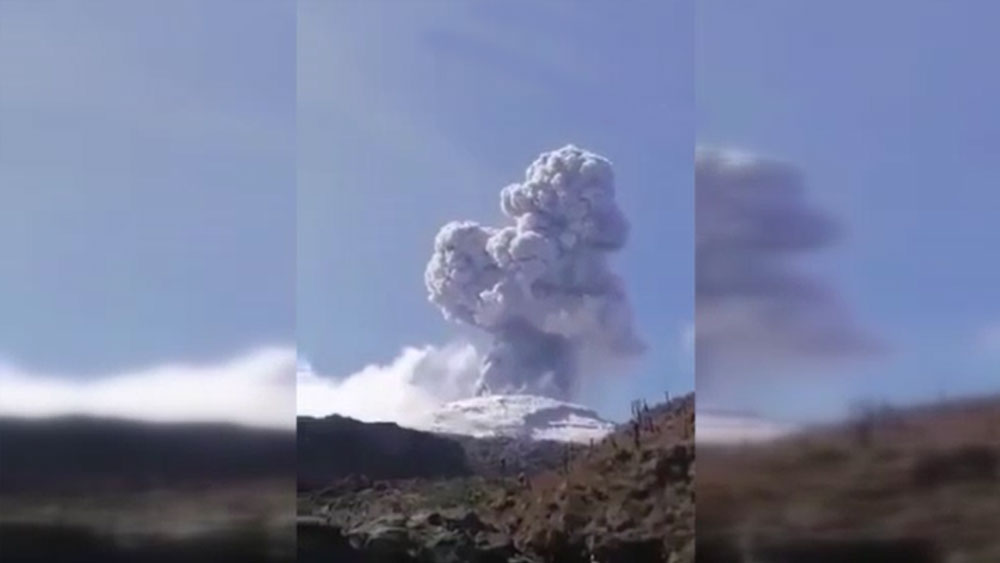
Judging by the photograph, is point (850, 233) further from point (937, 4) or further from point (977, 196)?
point (937, 4)

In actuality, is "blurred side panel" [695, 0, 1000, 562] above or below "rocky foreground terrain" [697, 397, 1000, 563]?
above

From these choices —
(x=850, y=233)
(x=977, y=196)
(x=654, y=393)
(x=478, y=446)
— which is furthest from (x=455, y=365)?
(x=977, y=196)

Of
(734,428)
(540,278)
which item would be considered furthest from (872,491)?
(540,278)

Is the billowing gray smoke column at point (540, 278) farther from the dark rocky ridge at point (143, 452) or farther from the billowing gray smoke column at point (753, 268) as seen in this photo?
the dark rocky ridge at point (143, 452)

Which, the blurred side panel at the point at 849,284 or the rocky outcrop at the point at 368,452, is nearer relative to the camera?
the blurred side panel at the point at 849,284

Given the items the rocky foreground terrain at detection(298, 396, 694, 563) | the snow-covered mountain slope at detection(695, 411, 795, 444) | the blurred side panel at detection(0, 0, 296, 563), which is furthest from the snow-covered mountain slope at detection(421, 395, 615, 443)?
the blurred side panel at detection(0, 0, 296, 563)

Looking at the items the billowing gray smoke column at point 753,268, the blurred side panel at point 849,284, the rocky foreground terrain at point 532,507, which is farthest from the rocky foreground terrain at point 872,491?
the billowing gray smoke column at point 753,268

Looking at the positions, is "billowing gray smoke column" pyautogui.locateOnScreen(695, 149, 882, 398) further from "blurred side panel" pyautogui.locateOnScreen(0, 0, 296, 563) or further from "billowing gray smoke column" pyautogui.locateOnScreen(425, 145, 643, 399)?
"blurred side panel" pyautogui.locateOnScreen(0, 0, 296, 563)
